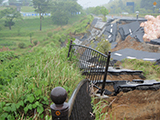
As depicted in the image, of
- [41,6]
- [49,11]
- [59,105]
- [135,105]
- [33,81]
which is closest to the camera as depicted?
[59,105]

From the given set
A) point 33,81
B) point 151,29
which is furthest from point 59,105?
point 151,29

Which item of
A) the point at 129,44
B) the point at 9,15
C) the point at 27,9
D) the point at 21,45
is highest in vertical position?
the point at 27,9

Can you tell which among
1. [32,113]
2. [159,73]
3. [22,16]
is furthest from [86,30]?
[32,113]

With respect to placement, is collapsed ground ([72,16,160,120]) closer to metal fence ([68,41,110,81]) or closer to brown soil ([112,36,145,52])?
metal fence ([68,41,110,81])

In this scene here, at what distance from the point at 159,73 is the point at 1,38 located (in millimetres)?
11896

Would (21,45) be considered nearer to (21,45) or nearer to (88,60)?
(21,45)

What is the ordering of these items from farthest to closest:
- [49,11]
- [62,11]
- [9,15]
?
[62,11] → [49,11] → [9,15]

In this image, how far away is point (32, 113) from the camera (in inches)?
82.7

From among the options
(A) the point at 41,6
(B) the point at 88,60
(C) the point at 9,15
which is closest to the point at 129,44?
(A) the point at 41,6

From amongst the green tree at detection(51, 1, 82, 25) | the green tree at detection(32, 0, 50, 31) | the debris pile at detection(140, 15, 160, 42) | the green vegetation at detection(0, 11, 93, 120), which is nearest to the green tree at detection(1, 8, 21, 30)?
the green vegetation at detection(0, 11, 93, 120)

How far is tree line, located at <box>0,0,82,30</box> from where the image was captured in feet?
39.9

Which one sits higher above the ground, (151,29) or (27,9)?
(27,9)

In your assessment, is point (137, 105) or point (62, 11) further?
point (62, 11)

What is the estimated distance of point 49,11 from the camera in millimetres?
16922
